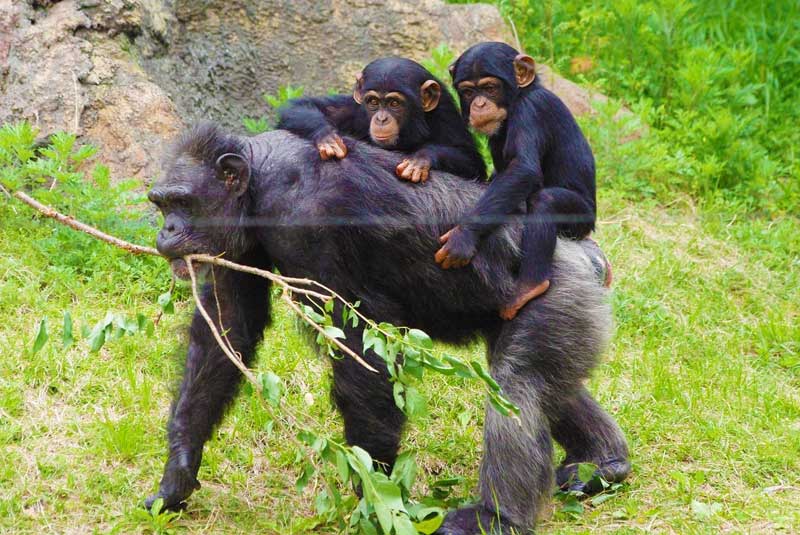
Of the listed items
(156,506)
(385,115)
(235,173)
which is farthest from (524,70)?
(156,506)

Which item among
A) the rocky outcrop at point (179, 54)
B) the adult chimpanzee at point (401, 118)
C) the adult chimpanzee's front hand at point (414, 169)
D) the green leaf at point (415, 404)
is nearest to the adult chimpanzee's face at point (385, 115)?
the adult chimpanzee at point (401, 118)

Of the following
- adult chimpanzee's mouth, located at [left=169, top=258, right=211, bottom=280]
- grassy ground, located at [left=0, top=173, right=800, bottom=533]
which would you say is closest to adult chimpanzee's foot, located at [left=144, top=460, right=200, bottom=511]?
grassy ground, located at [left=0, top=173, right=800, bottom=533]

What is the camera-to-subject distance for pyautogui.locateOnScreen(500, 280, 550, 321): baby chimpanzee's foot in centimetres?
558

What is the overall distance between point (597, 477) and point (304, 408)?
1.87 meters

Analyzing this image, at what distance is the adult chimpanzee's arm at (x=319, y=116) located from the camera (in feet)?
19.0

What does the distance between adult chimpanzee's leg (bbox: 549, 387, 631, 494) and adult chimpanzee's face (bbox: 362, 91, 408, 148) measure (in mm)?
1873

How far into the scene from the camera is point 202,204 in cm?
551

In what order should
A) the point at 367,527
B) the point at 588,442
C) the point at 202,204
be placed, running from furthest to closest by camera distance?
the point at 588,442, the point at 202,204, the point at 367,527

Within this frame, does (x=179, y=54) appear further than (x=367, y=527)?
Result: Yes

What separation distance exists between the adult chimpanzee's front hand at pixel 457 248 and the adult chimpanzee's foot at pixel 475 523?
1.28 metres

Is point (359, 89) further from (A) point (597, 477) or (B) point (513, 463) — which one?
(A) point (597, 477)

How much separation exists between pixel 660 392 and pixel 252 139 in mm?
3203

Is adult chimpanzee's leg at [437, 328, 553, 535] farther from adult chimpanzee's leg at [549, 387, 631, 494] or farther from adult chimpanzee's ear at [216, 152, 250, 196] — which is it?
adult chimpanzee's ear at [216, 152, 250, 196]

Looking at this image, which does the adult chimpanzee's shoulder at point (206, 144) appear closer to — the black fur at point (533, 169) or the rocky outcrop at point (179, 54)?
the black fur at point (533, 169)
